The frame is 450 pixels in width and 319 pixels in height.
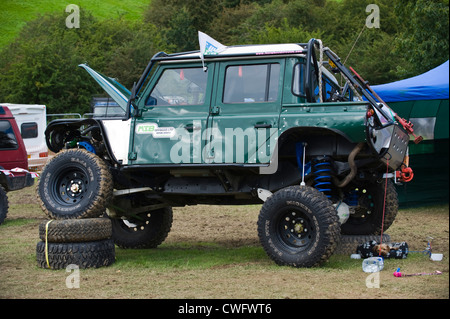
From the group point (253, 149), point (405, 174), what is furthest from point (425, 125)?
point (253, 149)

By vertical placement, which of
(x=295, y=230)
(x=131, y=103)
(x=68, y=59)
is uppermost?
(x=68, y=59)

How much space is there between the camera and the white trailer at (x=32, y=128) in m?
23.5

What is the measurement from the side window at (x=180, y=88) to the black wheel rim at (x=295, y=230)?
1809mm

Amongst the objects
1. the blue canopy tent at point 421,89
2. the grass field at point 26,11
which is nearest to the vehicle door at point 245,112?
the blue canopy tent at point 421,89

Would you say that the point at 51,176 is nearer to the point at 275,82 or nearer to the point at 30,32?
the point at 275,82

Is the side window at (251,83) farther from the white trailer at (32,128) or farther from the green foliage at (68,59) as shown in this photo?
the green foliage at (68,59)

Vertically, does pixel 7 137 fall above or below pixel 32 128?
above

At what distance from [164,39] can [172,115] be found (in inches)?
1812

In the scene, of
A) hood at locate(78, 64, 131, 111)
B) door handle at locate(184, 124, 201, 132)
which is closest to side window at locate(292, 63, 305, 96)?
door handle at locate(184, 124, 201, 132)

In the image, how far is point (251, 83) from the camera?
814 cm

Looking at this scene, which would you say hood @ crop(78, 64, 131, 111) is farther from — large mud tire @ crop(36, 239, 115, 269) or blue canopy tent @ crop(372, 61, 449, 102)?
blue canopy tent @ crop(372, 61, 449, 102)

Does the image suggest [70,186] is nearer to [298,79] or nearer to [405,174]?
[298,79]

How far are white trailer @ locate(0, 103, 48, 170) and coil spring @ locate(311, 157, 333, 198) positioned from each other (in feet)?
55.7
